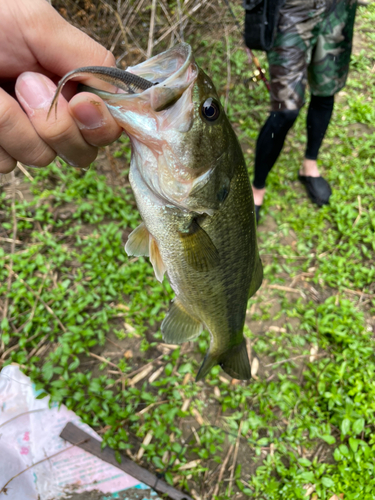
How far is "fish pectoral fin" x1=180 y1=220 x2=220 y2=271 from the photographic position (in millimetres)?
1354

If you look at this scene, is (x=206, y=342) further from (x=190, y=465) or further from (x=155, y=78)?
(x=155, y=78)

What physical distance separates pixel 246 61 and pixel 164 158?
572cm

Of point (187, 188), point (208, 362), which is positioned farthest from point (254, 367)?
point (187, 188)

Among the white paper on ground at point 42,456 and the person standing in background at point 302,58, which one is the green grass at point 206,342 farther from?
the person standing in background at point 302,58

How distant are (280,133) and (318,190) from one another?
1.20 metres

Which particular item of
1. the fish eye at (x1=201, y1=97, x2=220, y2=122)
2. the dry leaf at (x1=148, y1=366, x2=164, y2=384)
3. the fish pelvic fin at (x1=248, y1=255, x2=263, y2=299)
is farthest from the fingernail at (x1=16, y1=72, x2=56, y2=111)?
the dry leaf at (x1=148, y1=366, x2=164, y2=384)

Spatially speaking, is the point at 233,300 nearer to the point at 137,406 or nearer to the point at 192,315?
the point at 192,315

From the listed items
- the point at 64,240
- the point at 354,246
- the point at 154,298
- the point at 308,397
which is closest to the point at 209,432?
the point at 308,397

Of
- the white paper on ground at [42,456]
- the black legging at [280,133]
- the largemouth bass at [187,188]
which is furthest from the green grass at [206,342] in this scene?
the largemouth bass at [187,188]

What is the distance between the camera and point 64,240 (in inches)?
140

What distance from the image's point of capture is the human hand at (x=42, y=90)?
1.12m

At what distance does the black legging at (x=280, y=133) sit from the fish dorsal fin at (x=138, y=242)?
2.51m

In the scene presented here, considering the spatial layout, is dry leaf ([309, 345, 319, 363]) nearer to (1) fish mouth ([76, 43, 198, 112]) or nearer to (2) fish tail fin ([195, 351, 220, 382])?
(2) fish tail fin ([195, 351, 220, 382])

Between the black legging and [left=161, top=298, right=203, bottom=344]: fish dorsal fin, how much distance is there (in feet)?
8.11
